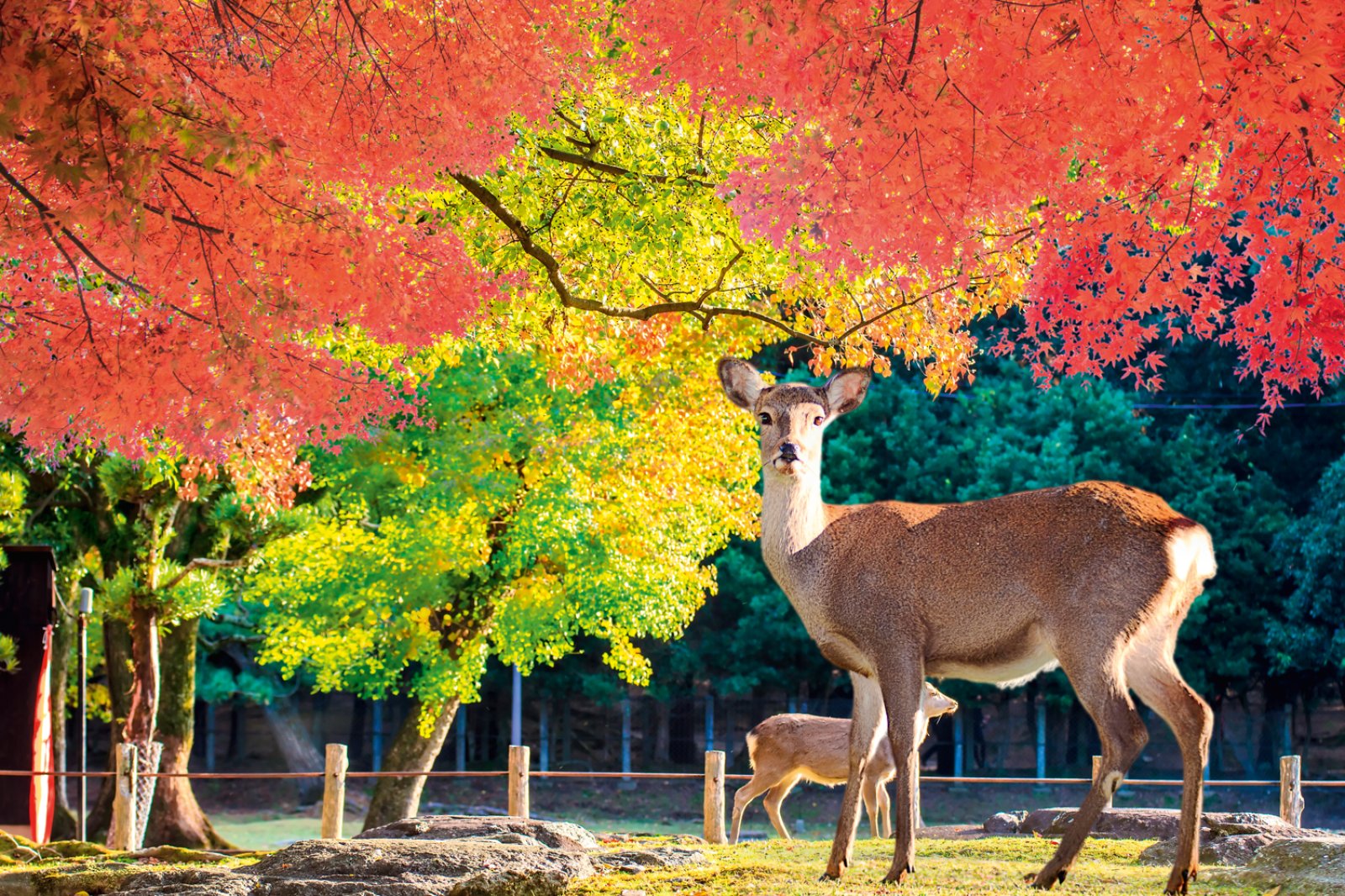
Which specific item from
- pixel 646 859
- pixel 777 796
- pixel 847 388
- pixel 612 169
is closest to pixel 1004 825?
pixel 777 796

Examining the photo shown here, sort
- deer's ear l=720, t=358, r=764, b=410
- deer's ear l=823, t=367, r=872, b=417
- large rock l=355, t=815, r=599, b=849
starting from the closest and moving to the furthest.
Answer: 1. deer's ear l=823, t=367, r=872, b=417
2. deer's ear l=720, t=358, r=764, b=410
3. large rock l=355, t=815, r=599, b=849

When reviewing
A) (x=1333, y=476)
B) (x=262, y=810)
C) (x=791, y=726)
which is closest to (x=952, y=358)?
(x=791, y=726)

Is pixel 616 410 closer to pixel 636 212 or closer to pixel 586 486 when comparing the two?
pixel 586 486

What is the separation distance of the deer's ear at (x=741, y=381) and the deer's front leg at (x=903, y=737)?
1.93 m

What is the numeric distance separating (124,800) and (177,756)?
19.8ft

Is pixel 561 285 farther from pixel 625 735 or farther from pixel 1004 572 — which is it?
pixel 625 735

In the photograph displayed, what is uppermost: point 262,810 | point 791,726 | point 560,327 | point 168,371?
point 560,327

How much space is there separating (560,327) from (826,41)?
27.3ft

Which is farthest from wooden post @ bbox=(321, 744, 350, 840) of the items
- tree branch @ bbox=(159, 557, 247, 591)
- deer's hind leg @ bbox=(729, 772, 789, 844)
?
tree branch @ bbox=(159, 557, 247, 591)

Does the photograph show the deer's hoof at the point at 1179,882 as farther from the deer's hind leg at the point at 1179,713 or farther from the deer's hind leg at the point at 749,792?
the deer's hind leg at the point at 749,792

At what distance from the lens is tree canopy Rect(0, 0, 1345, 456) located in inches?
237

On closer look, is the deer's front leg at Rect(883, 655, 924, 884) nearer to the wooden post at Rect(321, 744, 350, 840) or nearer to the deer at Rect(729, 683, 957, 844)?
the deer at Rect(729, 683, 957, 844)

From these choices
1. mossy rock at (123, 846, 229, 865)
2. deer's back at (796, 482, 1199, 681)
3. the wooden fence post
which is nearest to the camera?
deer's back at (796, 482, 1199, 681)

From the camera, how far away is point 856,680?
8.62 m
